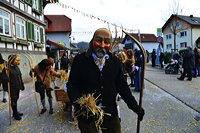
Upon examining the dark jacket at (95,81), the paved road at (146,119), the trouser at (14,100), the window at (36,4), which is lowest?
the paved road at (146,119)

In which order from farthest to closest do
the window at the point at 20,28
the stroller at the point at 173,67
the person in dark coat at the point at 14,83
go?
the stroller at the point at 173,67 < the window at the point at 20,28 < the person in dark coat at the point at 14,83

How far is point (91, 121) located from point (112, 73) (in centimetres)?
64

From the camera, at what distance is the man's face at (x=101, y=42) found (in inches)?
83.4

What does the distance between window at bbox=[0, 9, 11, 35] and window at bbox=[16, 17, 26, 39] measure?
1025 millimetres

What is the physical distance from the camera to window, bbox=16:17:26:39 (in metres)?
11.8

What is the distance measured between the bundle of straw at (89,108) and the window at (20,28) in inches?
450

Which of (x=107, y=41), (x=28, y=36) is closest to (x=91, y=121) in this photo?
(x=107, y=41)

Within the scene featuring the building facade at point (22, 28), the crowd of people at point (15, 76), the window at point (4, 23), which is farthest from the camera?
the building facade at point (22, 28)

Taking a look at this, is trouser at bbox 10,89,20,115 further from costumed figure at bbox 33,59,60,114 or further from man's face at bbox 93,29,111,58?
man's face at bbox 93,29,111,58

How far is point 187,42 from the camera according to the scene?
37.9m

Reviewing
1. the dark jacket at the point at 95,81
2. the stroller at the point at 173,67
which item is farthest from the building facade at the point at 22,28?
the stroller at the point at 173,67

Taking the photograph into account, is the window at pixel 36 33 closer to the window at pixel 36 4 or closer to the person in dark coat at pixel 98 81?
the window at pixel 36 4

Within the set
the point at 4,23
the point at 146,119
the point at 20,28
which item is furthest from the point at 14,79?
the point at 20,28

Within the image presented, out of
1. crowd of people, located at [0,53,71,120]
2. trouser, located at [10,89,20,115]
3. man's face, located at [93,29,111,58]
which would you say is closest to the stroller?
crowd of people, located at [0,53,71,120]
